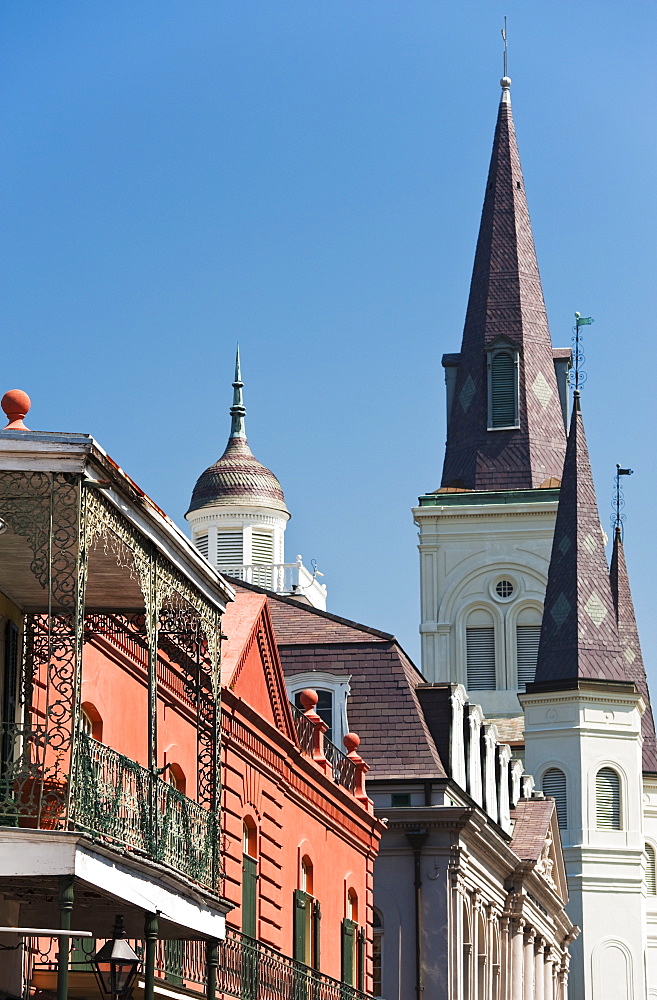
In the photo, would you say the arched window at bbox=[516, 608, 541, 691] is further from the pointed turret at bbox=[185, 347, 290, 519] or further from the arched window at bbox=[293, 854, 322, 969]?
the arched window at bbox=[293, 854, 322, 969]

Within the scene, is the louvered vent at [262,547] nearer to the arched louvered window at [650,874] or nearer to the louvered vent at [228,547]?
the louvered vent at [228,547]

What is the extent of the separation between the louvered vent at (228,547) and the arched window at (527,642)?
1219 centimetres

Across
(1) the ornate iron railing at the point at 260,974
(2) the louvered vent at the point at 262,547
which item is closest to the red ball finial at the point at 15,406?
(1) the ornate iron railing at the point at 260,974

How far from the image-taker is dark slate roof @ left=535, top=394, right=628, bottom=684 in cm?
7050

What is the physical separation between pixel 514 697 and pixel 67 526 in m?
66.9

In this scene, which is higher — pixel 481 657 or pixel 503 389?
pixel 503 389

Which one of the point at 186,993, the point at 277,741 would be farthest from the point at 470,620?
the point at 186,993

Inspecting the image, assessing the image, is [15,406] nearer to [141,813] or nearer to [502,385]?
[141,813]

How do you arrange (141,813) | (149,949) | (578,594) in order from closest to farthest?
(149,949)
(141,813)
(578,594)

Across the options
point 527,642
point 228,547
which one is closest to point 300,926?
point 527,642

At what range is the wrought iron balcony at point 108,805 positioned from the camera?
1551cm

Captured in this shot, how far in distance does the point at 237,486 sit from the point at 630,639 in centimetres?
1797

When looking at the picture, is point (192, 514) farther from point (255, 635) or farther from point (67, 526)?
point (67, 526)

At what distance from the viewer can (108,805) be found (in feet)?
53.9
